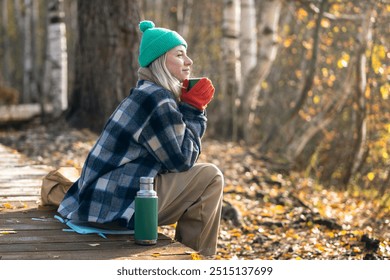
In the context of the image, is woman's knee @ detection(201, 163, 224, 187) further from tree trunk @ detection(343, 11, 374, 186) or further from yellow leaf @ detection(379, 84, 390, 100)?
tree trunk @ detection(343, 11, 374, 186)

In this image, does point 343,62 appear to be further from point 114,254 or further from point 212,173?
point 114,254

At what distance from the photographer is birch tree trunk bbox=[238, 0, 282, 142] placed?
620 inches

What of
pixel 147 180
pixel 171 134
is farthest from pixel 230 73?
pixel 147 180

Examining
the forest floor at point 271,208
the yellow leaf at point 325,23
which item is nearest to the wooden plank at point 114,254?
the forest floor at point 271,208

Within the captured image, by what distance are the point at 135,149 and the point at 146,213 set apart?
22.9 inches

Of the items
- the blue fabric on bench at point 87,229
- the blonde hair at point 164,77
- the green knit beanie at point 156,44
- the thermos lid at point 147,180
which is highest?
the green knit beanie at point 156,44

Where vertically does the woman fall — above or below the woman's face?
below

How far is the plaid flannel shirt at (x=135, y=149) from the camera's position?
5879mm

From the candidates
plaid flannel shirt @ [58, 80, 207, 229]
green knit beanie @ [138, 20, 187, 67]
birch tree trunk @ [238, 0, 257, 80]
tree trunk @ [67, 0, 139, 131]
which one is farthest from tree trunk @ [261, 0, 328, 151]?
plaid flannel shirt @ [58, 80, 207, 229]

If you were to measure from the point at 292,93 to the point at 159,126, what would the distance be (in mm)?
18391

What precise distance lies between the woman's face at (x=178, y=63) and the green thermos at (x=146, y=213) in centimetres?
84

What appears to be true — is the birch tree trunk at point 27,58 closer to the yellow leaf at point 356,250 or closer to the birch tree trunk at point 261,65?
the birch tree trunk at point 261,65

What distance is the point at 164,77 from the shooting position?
19.7 feet

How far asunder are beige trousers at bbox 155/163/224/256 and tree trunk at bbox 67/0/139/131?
680cm
